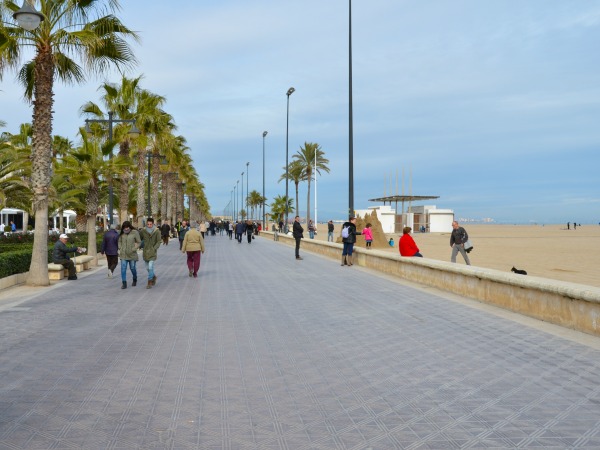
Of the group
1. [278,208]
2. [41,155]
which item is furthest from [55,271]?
[278,208]

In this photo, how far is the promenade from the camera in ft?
13.6

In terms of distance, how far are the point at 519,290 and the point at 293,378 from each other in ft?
17.2

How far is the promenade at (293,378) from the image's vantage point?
4.14 meters

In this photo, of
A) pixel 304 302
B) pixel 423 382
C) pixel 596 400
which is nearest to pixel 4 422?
pixel 423 382

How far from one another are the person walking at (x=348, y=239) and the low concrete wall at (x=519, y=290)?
3857 millimetres

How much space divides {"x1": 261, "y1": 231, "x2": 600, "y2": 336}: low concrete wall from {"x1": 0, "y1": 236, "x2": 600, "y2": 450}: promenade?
295mm

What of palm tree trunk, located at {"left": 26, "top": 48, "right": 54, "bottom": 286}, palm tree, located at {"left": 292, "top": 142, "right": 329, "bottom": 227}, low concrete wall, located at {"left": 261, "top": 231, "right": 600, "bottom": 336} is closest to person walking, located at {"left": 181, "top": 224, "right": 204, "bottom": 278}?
palm tree trunk, located at {"left": 26, "top": 48, "right": 54, "bottom": 286}

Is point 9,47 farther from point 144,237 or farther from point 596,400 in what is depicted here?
point 596,400

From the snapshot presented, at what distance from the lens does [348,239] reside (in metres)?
20.0

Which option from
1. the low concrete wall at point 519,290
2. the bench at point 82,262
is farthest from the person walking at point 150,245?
the low concrete wall at point 519,290

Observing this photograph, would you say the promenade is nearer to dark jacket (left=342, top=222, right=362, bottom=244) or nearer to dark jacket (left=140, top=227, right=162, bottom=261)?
dark jacket (left=140, top=227, right=162, bottom=261)

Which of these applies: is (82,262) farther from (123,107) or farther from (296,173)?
(296,173)

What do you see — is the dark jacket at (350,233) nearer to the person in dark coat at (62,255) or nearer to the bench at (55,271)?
the person in dark coat at (62,255)

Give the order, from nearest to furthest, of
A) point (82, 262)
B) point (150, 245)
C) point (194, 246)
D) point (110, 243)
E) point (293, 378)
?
point (293, 378), point (150, 245), point (194, 246), point (110, 243), point (82, 262)
